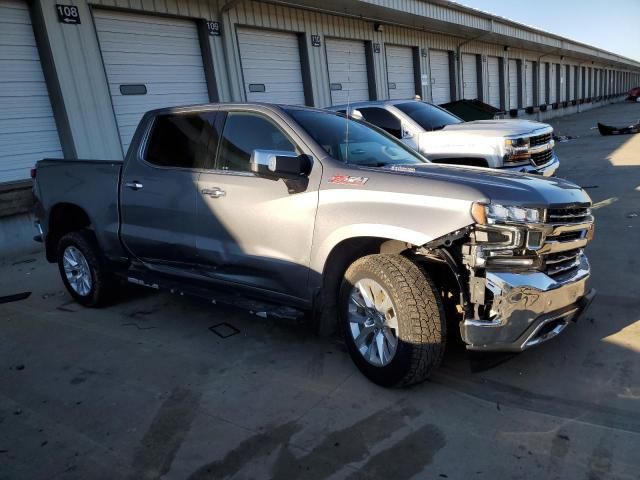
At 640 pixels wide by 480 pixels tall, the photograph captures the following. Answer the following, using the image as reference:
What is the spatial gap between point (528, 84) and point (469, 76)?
11032 millimetres

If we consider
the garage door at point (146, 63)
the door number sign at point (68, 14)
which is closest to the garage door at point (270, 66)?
the garage door at point (146, 63)

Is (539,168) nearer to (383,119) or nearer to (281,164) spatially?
(383,119)

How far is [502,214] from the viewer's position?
2.88 m

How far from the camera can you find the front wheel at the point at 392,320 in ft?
9.95

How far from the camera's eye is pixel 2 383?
12.3 feet

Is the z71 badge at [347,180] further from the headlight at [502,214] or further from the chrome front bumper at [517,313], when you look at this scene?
the chrome front bumper at [517,313]

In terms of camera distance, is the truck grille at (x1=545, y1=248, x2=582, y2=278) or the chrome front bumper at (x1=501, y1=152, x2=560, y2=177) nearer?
the truck grille at (x1=545, y1=248, x2=582, y2=278)

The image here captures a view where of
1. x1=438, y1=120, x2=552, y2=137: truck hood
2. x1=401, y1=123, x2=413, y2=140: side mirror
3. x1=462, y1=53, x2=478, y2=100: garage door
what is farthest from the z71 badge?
x1=462, y1=53, x2=478, y2=100: garage door

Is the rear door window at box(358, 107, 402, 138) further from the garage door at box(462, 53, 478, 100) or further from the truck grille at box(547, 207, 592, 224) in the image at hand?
the garage door at box(462, 53, 478, 100)

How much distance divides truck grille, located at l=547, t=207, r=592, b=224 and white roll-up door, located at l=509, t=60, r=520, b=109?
2894 centimetres

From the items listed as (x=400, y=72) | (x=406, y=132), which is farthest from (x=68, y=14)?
(x=400, y=72)

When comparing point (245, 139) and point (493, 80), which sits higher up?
point (493, 80)

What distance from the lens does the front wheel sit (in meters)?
3.03

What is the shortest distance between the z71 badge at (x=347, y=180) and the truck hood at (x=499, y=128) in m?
5.17
